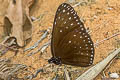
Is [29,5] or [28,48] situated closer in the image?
[28,48]

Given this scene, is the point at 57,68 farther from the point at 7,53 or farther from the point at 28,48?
the point at 7,53

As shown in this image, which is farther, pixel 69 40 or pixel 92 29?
pixel 92 29

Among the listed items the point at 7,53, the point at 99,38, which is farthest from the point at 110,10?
the point at 7,53

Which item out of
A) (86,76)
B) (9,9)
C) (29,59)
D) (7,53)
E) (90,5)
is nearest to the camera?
(86,76)

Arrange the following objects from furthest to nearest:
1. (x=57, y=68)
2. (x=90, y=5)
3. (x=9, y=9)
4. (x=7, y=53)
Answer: (x=9, y=9), (x=7, y=53), (x=90, y=5), (x=57, y=68)

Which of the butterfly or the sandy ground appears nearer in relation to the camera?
the butterfly

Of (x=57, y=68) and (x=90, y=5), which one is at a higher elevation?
(x=90, y=5)

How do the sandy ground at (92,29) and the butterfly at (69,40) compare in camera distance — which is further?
the sandy ground at (92,29)

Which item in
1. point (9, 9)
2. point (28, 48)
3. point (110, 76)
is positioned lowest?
point (110, 76)
